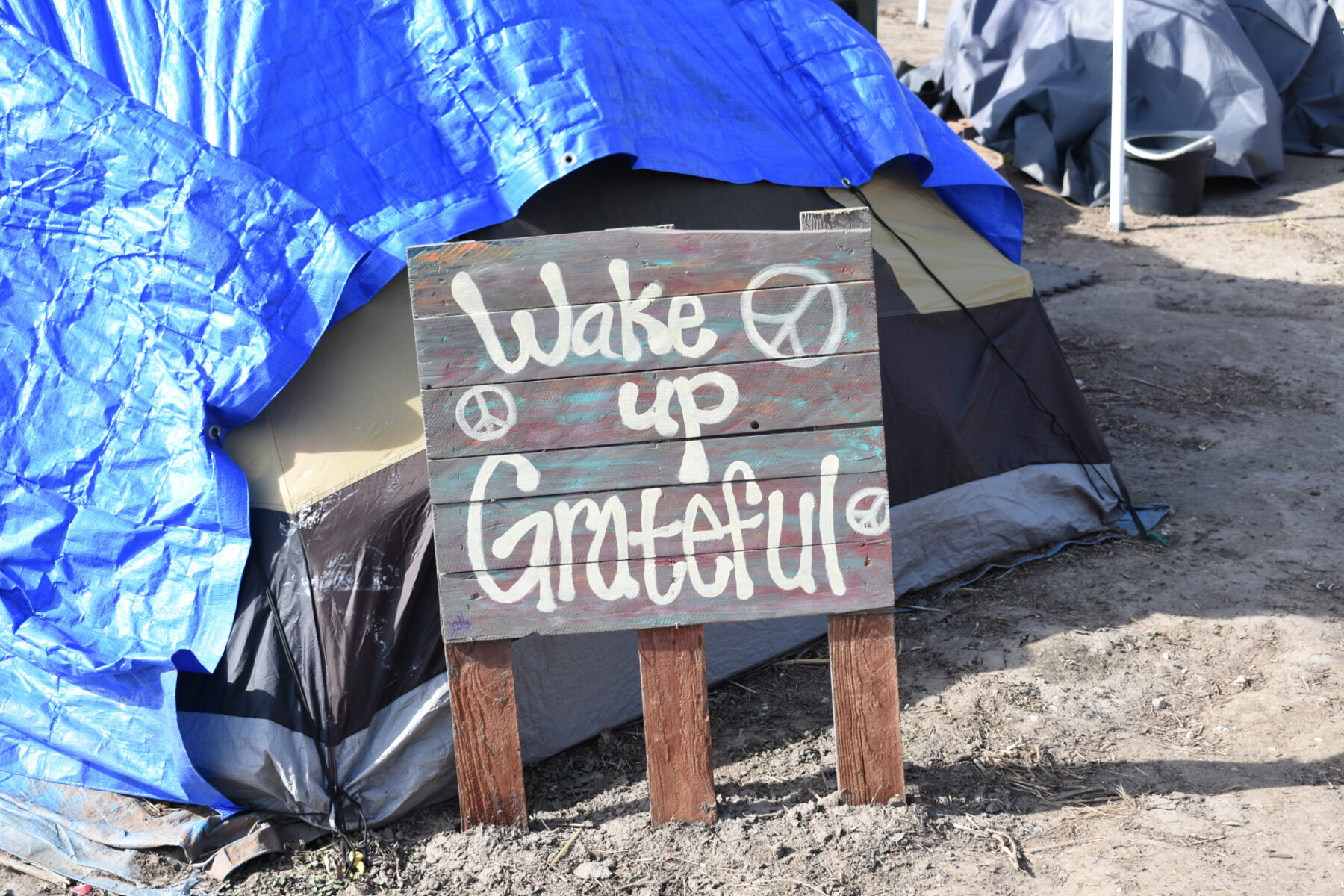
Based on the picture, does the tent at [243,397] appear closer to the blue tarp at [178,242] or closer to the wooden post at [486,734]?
the blue tarp at [178,242]

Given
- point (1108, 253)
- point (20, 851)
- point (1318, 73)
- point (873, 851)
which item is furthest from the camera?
point (1318, 73)

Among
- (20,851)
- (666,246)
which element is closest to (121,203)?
(666,246)

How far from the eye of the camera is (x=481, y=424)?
2.32 metres

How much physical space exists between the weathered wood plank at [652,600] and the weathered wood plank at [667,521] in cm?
3

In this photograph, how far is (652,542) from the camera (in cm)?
237

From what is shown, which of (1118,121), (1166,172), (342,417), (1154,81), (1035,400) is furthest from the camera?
(1154,81)

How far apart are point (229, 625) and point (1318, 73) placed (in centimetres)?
912

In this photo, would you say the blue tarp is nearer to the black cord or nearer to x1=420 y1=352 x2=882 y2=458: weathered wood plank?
x1=420 y1=352 x2=882 y2=458: weathered wood plank

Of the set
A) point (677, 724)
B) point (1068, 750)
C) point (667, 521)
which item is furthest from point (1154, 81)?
point (677, 724)

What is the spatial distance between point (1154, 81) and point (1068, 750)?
22.3 ft

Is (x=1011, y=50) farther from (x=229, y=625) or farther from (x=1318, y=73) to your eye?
(x=229, y=625)

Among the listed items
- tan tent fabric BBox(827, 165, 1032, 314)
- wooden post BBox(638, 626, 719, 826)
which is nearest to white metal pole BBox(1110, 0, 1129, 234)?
tan tent fabric BBox(827, 165, 1032, 314)

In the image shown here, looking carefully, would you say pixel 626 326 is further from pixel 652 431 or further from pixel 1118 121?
pixel 1118 121

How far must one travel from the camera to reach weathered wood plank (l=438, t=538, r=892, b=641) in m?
2.37
